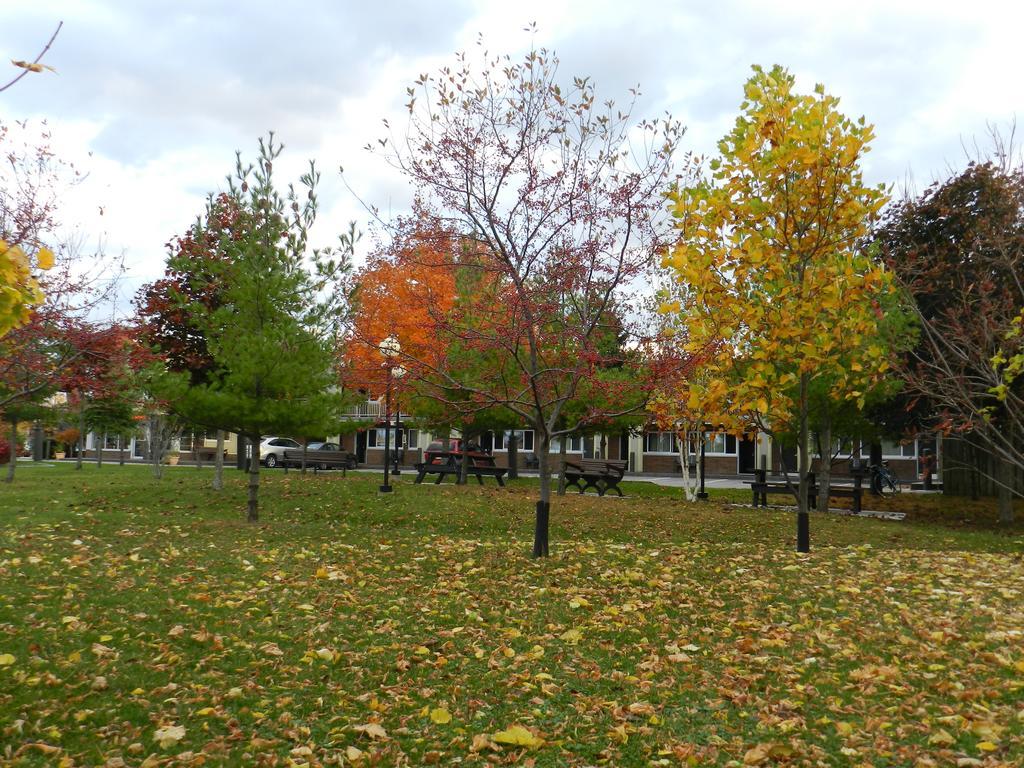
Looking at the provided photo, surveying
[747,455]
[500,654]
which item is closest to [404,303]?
[500,654]

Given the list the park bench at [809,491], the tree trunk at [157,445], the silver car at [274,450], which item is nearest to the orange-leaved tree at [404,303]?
the tree trunk at [157,445]

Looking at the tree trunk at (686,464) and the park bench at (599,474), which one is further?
the park bench at (599,474)

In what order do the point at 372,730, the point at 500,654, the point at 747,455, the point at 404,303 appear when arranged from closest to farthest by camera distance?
the point at 372,730 < the point at 500,654 < the point at 404,303 < the point at 747,455

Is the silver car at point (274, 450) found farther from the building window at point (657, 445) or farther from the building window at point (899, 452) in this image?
the building window at point (899, 452)

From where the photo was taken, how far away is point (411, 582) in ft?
24.1

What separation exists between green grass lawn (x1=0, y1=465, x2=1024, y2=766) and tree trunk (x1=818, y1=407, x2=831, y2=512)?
7.76m

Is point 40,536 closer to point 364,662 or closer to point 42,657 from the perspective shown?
point 42,657

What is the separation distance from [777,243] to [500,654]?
5629 mm

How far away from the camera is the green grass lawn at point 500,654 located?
12.4 feet

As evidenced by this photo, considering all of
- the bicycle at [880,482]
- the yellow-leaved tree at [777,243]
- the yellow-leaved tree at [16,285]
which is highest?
the yellow-leaved tree at [777,243]

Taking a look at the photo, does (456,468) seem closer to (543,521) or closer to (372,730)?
(543,521)

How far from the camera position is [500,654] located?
517 cm

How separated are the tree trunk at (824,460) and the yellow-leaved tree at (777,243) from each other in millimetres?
9735

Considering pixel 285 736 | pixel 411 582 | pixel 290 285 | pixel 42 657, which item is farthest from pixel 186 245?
pixel 285 736
